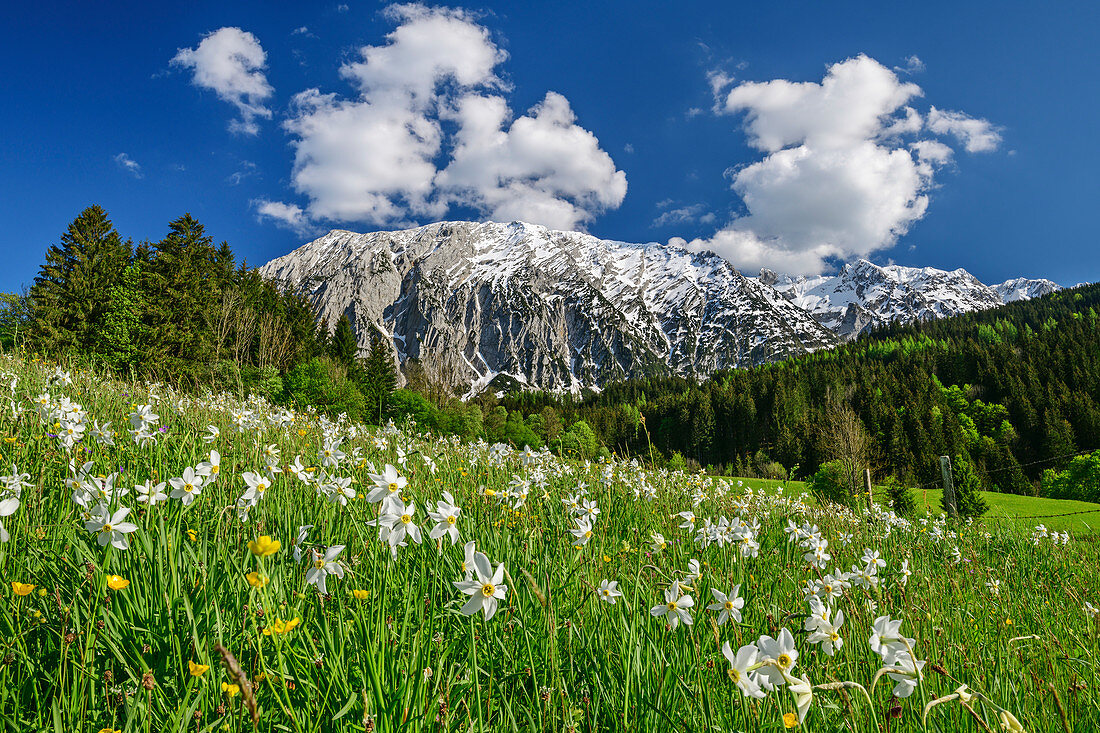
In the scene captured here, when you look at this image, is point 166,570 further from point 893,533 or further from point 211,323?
point 211,323

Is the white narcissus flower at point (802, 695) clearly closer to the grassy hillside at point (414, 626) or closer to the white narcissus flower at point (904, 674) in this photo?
the grassy hillside at point (414, 626)

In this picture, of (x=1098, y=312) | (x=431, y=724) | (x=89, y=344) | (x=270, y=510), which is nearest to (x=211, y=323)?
(x=89, y=344)

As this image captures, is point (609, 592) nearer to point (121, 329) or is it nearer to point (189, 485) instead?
point (189, 485)

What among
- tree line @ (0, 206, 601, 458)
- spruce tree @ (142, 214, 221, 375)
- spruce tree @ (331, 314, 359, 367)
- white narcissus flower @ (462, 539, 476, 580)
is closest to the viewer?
white narcissus flower @ (462, 539, 476, 580)

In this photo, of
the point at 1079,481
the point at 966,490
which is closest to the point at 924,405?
the point at 1079,481

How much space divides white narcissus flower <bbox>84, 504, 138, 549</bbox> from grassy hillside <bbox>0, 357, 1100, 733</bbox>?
0.02 meters

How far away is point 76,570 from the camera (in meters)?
2.09

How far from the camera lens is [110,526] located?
1780 mm

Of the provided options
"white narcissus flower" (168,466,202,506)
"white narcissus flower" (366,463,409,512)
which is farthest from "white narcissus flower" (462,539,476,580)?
"white narcissus flower" (168,466,202,506)

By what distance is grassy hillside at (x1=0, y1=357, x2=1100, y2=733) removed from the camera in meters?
1.51

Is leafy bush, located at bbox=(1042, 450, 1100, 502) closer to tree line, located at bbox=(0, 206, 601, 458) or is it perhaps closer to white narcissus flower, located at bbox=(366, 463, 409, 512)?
tree line, located at bbox=(0, 206, 601, 458)

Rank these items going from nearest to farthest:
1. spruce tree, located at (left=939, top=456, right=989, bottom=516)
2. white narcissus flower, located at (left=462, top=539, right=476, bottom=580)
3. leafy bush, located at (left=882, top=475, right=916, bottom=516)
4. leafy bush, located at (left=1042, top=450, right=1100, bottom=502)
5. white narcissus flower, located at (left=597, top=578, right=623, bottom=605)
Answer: white narcissus flower, located at (left=462, top=539, right=476, bottom=580), white narcissus flower, located at (left=597, top=578, right=623, bottom=605), leafy bush, located at (left=882, top=475, right=916, bottom=516), spruce tree, located at (left=939, top=456, right=989, bottom=516), leafy bush, located at (left=1042, top=450, right=1100, bottom=502)

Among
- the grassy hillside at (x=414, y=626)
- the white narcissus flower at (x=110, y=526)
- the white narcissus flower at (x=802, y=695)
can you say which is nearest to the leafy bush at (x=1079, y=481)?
the grassy hillside at (x=414, y=626)

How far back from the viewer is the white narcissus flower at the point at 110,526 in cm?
172
